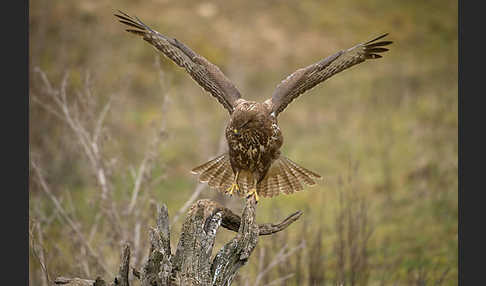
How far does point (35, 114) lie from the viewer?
12359 mm

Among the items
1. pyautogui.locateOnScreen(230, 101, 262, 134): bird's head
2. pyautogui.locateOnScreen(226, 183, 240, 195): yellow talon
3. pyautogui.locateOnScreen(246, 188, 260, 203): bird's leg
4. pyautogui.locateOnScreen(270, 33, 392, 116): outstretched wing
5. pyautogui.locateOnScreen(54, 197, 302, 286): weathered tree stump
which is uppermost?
pyautogui.locateOnScreen(270, 33, 392, 116): outstretched wing

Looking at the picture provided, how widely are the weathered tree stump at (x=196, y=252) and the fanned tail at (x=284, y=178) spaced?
97 centimetres

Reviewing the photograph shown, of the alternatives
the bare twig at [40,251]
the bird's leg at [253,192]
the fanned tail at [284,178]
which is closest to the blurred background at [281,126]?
the bare twig at [40,251]

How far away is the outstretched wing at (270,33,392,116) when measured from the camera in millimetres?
6586

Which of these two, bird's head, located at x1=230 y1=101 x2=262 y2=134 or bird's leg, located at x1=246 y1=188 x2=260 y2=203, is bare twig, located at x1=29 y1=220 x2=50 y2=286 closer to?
bird's leg, located at x1=246 y1=188 x2=260 y2=203

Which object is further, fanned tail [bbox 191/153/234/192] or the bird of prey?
fanned tail [bbox 191/153/234/192]

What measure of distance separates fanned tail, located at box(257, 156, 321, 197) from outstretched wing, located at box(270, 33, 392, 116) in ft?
1.86

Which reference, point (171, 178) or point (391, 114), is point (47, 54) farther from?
point (391, 114)

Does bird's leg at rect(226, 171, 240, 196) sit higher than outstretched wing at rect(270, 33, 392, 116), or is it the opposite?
outstretched wing at rect(270, 33, 392, 116)

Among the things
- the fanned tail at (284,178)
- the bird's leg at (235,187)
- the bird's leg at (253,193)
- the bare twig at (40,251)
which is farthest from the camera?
the fanned tail at (284,178)

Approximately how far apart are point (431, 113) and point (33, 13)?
10444 mm

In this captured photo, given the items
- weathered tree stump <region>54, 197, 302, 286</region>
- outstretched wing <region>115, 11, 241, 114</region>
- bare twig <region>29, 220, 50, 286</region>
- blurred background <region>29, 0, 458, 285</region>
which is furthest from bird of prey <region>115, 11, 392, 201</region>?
bare twig <region>29, 220, 50, 286</region>

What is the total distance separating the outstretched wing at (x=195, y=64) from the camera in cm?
675

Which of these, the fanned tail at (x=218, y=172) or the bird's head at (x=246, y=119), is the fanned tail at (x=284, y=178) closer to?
Result: the fanned tail at (x=218, y=172)
